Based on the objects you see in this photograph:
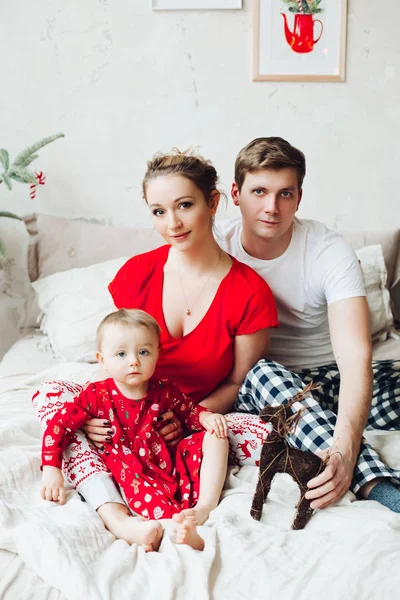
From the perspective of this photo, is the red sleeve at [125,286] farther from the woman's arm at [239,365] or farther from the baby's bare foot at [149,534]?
the baby's bare foot at [149,534]

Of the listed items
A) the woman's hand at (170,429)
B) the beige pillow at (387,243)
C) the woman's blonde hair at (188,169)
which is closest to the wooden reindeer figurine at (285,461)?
the woman's hand at (170,429)

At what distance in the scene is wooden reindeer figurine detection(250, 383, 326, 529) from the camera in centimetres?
131

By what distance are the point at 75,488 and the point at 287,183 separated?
0.91m

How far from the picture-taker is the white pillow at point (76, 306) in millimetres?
2168

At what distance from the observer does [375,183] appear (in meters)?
2.68

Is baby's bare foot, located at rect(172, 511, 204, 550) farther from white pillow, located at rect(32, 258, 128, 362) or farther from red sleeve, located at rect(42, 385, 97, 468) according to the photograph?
white pillow, located at rect(32, 258, 128, 362)

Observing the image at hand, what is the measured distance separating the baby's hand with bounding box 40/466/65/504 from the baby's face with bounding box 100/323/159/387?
0.24 metres

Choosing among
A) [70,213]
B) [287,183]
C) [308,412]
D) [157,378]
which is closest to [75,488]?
[157,378]

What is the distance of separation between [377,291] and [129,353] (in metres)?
1.11

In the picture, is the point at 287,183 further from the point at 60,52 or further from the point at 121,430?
the point at 60,52

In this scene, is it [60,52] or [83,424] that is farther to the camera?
[60,52]

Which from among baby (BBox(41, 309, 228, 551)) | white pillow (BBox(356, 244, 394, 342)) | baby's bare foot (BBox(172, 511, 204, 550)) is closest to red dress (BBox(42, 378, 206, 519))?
baby (BBox(41, 309, 228, 551))

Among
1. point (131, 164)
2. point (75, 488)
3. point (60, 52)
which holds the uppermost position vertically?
point (60, 52)

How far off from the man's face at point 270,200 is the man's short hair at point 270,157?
0.01 metres
